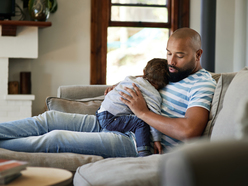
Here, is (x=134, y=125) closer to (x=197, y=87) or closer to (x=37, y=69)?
(x=197, y=87)

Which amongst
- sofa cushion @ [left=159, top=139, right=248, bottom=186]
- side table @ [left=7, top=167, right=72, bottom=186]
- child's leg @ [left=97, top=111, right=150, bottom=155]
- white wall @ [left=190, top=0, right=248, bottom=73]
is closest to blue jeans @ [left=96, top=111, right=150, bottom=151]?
child's leg @ [left=97, top=111, right=150, bottom=155]

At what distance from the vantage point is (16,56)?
3.63m

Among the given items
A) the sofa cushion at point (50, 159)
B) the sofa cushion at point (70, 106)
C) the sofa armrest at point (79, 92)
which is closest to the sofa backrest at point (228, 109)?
the sofa cushion at point (50, 159)

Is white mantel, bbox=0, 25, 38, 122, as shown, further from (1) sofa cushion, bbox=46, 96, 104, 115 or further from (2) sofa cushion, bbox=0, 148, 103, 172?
(2) sofa cushion, bbox=0, 148, 103, 172

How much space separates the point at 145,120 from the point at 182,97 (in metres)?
0.25

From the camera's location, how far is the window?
4078 millimetres

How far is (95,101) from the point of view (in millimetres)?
2482

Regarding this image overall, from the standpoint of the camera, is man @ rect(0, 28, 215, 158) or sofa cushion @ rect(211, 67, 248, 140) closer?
sofa cushion @ rect(211, 67, 248, 140)

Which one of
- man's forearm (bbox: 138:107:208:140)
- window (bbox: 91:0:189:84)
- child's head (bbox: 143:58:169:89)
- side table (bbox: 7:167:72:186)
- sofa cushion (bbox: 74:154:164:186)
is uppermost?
window (bbox: 91:0:189:84)

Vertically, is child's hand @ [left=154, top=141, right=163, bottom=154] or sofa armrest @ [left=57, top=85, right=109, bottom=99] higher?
sofa armrest @ [left=57, top=85, right=109, bottom=99]

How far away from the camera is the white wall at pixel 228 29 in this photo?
424 centimetres

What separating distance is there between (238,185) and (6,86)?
3.45 m

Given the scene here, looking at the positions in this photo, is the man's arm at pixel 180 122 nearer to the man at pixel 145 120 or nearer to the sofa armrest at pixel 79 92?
the man at pixel 145 120

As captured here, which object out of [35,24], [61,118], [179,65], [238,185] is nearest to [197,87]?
[179,65]
